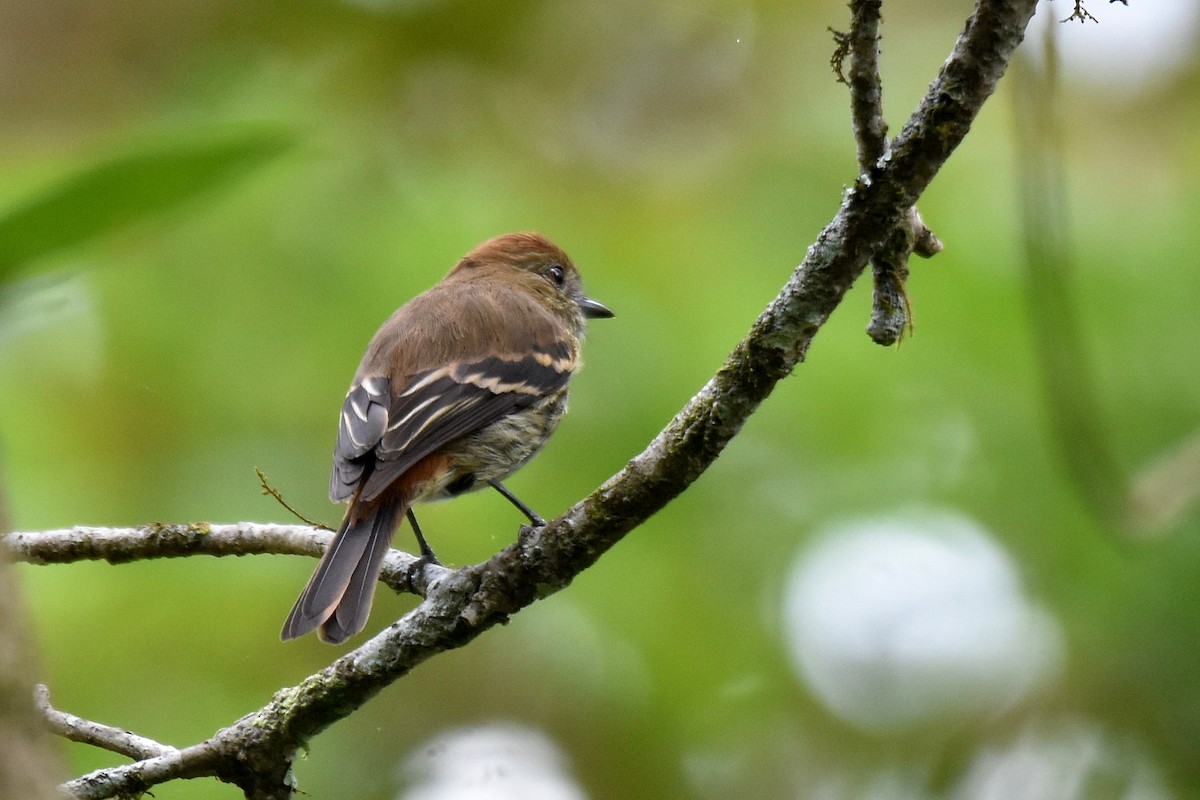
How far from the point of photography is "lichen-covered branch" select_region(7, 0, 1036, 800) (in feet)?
Answer: 7.74

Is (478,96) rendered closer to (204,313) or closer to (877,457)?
(204,313)

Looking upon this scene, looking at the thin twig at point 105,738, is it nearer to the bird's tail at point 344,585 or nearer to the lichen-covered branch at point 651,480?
the lichen-covered branch at point 651,480

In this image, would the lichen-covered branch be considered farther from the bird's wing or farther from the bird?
the bird's wing

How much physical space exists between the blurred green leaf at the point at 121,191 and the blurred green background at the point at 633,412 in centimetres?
454

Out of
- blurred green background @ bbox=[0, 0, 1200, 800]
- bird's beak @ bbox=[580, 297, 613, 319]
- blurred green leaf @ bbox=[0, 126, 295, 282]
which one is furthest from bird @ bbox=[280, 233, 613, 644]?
blurred green leaf @ bbox=[0, 126, 295, 282]

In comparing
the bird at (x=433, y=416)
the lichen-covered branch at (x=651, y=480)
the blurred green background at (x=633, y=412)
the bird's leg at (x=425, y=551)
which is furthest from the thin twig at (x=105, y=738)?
the blurred green background at (x=633, y=412)

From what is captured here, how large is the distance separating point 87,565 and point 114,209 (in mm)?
4682

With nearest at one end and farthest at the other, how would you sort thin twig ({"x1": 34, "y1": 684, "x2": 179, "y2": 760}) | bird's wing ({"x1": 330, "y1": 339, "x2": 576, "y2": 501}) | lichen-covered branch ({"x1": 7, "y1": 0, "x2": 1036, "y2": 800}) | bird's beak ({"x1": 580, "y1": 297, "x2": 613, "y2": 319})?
lichen-covered branch ({"x1": 7, "y1": 0, "x2": 1036, "y2": 800}) → thin twig ({"x1": 34, "y1": 684, "x2": 179, "y2": 760}) → bird's wing ({"x1": 330, "y1": 339, "x2": 576, "y2": 501}) → bird's beak ({"x1": 580, "y1": 297, "x2": 613, "y2": 319})

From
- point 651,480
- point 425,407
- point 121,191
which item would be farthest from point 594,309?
point 121,191

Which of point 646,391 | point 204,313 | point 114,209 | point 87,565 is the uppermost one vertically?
point 204,313

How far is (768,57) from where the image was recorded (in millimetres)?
7422

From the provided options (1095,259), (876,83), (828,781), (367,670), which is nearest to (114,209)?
(876,83)

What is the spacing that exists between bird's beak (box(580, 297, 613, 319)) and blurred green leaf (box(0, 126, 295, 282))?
509cm

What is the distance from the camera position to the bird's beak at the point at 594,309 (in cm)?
595
